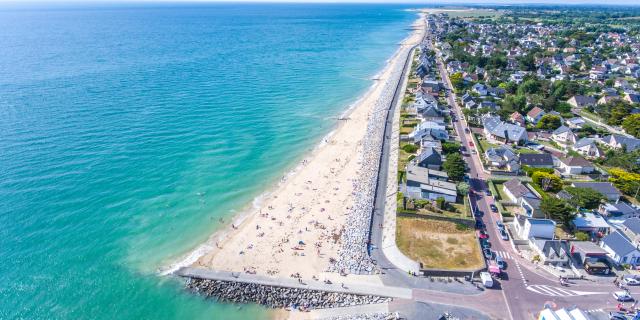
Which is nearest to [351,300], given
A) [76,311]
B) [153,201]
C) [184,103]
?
[76,311]

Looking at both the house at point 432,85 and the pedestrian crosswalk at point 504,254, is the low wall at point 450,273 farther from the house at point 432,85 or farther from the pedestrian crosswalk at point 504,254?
the house at point 432,85

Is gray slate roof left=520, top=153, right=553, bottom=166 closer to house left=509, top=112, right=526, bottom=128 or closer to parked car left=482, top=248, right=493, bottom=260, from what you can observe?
house left=509, top=112, right=526, bottom=128

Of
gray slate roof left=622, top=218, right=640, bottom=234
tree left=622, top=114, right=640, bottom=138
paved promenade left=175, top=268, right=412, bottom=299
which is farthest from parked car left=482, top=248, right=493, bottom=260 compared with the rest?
tree left=622, top=114, right=640, bottom=138

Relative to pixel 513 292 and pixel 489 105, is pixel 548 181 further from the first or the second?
pixel 489 105

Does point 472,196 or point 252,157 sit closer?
point 472,196

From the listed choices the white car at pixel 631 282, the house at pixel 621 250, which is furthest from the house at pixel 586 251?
the white car at pixel 631 282

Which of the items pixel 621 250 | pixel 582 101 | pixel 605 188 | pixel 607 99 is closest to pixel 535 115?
pixel 582 101

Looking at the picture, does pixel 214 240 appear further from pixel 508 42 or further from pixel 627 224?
pixel 508 42
